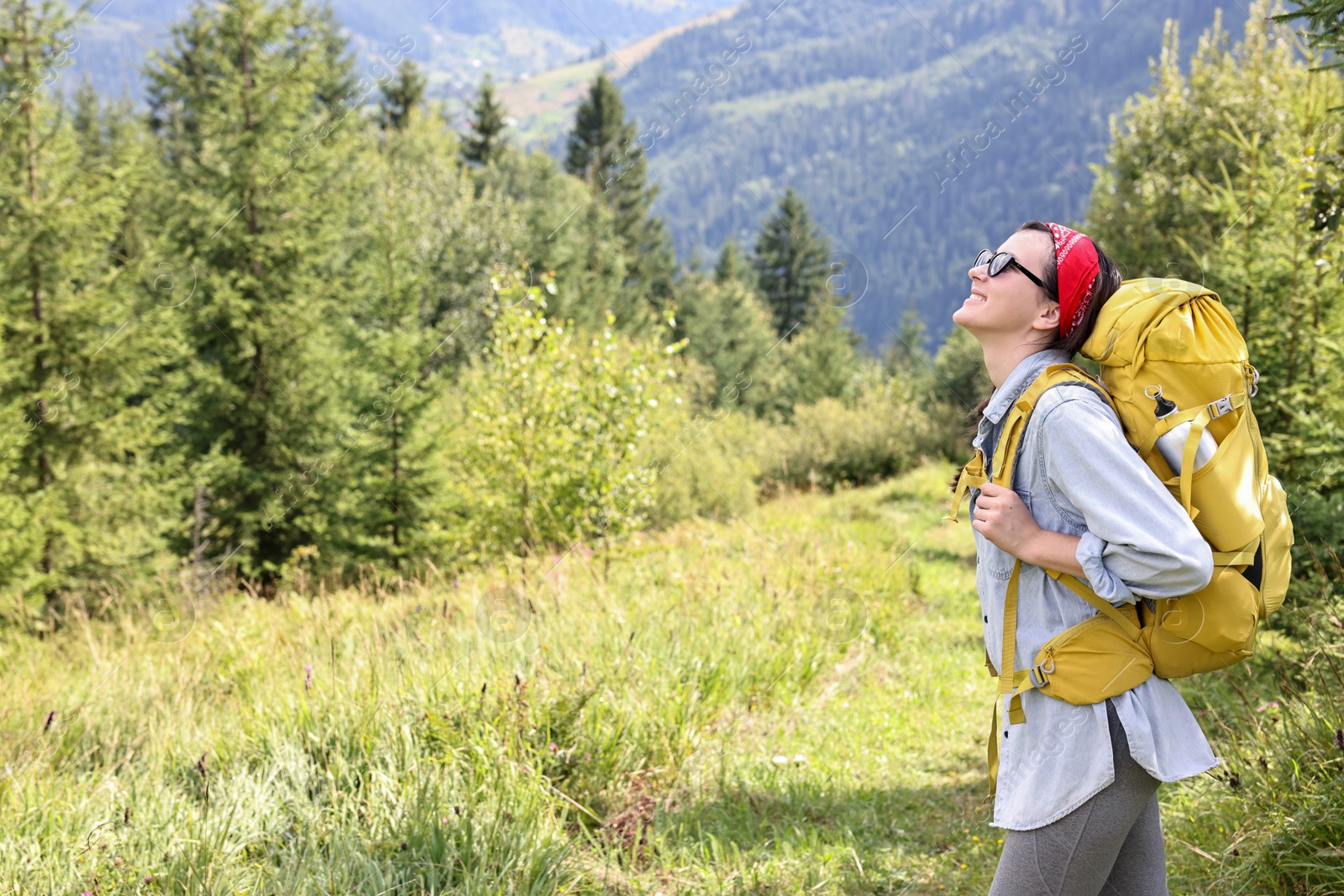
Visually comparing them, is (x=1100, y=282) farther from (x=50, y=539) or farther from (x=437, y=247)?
(x=437, y=247)

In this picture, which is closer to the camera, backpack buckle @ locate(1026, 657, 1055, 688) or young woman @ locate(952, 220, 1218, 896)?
young woman @ locate(952, 220, 1218, 896)

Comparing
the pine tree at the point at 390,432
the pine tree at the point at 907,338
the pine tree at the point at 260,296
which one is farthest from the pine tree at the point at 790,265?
the pine tree at the point at 390,432

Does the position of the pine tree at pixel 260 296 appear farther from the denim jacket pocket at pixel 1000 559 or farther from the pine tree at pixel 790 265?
the pine tree at pixel 790 265

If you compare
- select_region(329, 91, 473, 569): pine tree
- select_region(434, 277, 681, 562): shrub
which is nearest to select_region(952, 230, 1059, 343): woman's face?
select_region(434, 277, 681, 562): shrub

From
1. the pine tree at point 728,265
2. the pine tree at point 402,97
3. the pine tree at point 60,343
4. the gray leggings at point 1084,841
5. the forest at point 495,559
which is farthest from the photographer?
the pine tree at point 728,265

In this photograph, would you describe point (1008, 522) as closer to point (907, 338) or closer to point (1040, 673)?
point (1040, 673)

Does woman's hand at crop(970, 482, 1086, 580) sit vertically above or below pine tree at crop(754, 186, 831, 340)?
below

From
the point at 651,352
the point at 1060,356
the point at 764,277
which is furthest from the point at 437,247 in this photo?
the point at 764,277

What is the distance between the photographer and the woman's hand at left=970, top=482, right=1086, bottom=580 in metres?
1.62

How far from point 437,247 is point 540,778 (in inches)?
1036

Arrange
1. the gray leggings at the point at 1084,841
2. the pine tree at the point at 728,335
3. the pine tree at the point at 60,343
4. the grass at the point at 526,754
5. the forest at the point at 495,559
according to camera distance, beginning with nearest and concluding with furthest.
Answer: the gray leggings at the point at 1084,841 < the grass at the point at 526,754 < the forest at the point at 495,559 < the pine tree at the point at 60,343 < the pine tree at the point at 728,335

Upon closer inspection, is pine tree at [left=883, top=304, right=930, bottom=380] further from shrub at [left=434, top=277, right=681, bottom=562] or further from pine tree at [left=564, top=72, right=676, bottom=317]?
A: shrub at [left=434, top=277, right=681, bottom=562]

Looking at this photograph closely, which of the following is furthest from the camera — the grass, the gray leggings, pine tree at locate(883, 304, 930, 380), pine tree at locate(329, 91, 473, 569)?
pine tree at locate(883, 304, 930, 380)

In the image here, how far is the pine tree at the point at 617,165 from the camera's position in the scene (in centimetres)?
4297
